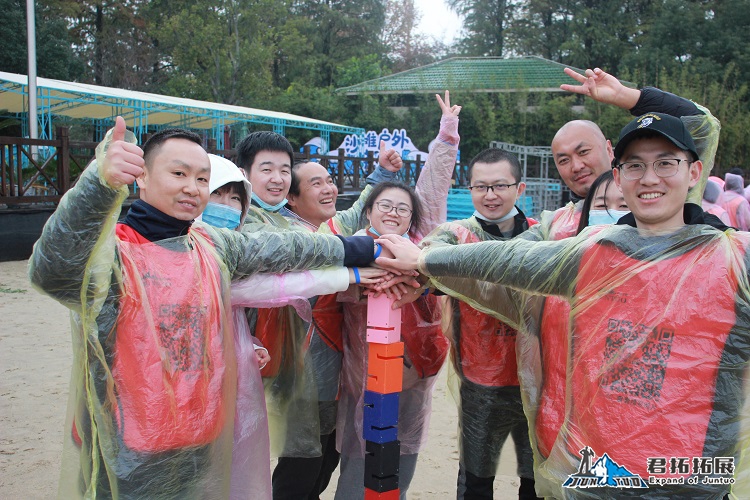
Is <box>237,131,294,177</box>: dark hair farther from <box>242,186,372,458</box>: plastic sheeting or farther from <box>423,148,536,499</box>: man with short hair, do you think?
<box>423,148,536,499</box>: man with short hair

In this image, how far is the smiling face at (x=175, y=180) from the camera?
6.20ft

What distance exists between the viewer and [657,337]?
1.67 meters

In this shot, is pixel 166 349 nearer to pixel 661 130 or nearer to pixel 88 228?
pixel 88 228

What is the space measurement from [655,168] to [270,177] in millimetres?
1590

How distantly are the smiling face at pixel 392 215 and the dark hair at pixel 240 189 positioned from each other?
0.53 m

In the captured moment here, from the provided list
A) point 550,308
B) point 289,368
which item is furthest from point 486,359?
point 289,368

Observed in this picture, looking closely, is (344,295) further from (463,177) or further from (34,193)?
(463,177)

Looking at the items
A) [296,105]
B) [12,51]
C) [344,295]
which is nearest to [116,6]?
[12,51]

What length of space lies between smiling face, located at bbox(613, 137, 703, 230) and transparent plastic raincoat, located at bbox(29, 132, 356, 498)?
3.97ft

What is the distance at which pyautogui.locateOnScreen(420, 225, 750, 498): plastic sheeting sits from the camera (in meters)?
1.62

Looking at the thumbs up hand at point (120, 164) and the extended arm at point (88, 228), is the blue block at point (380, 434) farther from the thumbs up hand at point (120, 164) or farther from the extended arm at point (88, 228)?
the thumbs up hand at point (120, 164)

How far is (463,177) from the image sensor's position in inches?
739

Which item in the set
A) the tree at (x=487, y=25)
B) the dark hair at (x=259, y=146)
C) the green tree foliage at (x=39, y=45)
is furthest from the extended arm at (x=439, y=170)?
the tree at (x=487, y=25)

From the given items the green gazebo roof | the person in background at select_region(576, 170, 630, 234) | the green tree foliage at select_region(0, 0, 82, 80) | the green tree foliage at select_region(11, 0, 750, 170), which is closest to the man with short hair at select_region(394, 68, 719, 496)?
the person in background at select_region(576, 170, 630, 234)
